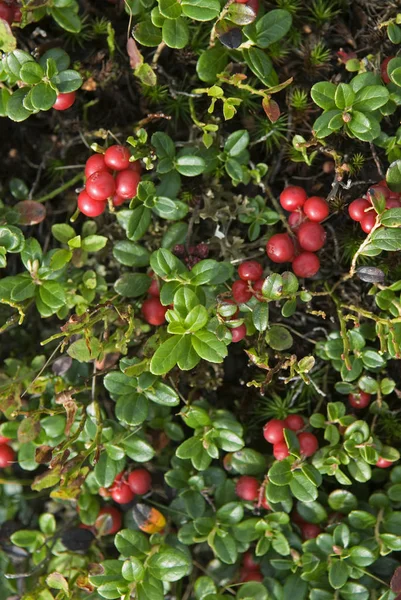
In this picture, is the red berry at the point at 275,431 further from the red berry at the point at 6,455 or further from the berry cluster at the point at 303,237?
the red berry at the point at 6,455

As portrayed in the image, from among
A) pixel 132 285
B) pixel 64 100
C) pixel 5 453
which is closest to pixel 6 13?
pixel 64 100

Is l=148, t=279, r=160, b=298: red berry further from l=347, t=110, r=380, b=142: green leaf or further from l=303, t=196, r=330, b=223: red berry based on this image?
l=347, t=110, r=380, b=142: green leaf

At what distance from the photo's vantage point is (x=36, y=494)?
2742 mm

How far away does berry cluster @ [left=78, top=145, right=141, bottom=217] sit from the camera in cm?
223

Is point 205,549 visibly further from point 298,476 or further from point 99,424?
point 99,424

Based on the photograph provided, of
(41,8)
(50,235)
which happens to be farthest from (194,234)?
(41,8)

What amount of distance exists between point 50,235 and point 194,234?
678 millimetres

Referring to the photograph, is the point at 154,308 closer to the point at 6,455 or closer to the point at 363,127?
the point at 6,455

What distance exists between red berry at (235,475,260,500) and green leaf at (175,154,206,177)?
1.24 m

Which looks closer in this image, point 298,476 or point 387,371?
point 298,476

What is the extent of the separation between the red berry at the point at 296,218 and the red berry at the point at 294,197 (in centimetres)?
2

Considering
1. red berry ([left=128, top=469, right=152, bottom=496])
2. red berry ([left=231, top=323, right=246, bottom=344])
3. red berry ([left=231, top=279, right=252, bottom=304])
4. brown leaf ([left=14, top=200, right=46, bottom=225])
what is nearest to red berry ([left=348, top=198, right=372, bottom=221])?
red berry ([left=231, top=279, right=252, bottom=304])

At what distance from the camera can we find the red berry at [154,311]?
2396 millimetres

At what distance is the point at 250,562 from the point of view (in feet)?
8.36
